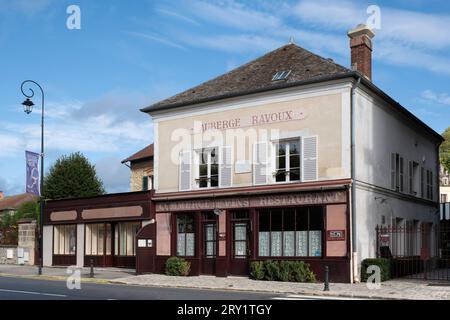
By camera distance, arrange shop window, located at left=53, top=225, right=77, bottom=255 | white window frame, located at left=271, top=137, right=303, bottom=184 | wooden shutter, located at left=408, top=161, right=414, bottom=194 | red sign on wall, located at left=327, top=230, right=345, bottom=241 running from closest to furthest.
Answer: red sign on wall, located at left=327, top=230, right=345, bottom=241 → white window frame, located at left=271, top=137, right=303, bottom=184 → wooden shutter, located at left=408, top=161, right=414, bottom=194 → shop window, located at left=53, top=225, right=77, bottom=255

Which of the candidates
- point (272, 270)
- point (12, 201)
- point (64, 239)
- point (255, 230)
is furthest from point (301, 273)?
point (12, 201)

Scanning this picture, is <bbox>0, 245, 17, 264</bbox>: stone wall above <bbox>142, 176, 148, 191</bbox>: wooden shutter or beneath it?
beneath

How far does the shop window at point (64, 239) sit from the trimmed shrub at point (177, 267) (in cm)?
720

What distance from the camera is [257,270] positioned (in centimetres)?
2248

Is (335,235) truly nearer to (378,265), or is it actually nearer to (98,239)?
(378,265)

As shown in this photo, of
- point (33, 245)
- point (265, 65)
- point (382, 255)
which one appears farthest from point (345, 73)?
point (33, 245)

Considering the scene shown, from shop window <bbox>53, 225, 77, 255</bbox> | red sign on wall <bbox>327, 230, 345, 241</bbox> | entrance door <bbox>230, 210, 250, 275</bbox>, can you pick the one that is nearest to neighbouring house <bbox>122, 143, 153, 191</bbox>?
shop window <bbox>53, 225, 77, 255</bbox>

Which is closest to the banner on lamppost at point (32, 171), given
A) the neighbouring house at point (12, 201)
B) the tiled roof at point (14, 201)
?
the neighbouring house at point (12, 201)

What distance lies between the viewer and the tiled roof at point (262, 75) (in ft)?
75.5

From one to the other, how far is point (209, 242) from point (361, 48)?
10053 mm

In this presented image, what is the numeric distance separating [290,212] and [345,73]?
5461 millimetres

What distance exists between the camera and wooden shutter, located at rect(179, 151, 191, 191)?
83.8ft

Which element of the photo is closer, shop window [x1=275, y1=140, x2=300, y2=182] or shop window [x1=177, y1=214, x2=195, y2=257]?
shop window [x1=275, y1=140, x2=300, y2=182]

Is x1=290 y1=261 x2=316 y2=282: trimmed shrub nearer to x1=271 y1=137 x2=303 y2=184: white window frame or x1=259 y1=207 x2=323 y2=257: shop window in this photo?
x1=259 y1=207 x2=323 y2=257: shop window
